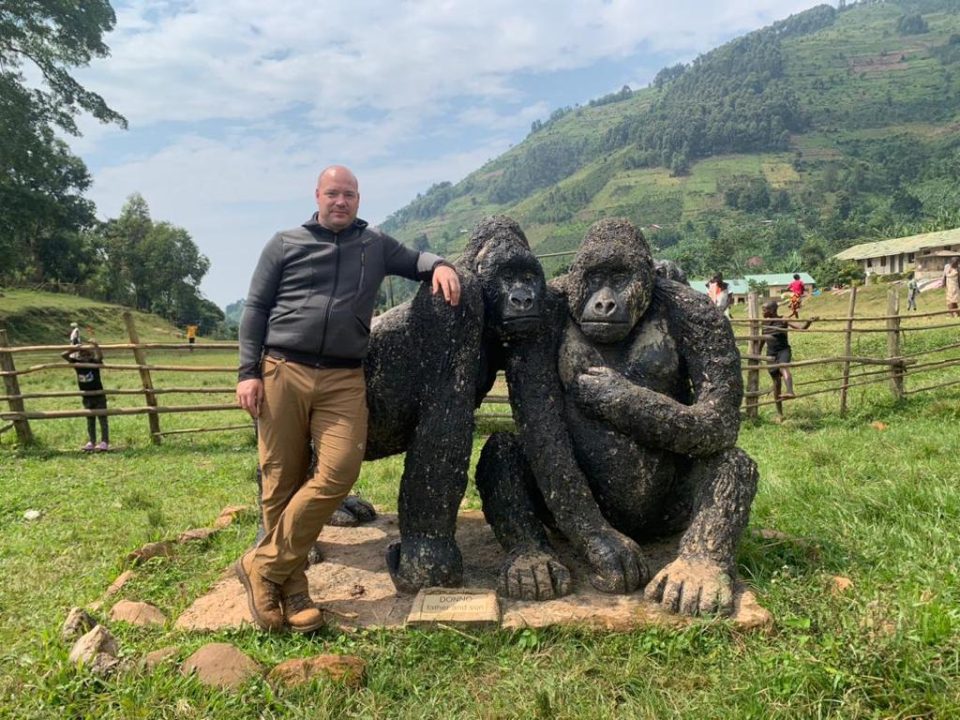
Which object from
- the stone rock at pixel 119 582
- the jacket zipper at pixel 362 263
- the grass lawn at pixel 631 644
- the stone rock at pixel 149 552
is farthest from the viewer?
the stone rock at pixel 149 552

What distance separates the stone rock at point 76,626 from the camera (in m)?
2.89

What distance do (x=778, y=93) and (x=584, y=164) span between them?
147ft

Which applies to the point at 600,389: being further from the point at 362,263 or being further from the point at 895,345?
the point at 895,345

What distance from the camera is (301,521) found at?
2.88 metres

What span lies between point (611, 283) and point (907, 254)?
51.0 meters

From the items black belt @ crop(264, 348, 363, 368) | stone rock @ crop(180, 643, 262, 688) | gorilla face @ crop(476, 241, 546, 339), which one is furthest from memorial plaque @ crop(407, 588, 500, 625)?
gorilla face @ crop(476, 241, 546, 339)

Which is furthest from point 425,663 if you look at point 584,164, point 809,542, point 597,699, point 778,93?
point 584,164

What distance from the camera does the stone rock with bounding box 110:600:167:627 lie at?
3.10 metres

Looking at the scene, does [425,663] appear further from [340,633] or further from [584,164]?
[584,164]

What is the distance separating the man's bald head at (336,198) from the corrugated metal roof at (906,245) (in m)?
48.9

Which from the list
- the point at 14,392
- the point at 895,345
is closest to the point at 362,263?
the point at 14,392

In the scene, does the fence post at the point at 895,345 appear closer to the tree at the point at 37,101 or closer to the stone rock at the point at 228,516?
the stone rock at the point at 228,516

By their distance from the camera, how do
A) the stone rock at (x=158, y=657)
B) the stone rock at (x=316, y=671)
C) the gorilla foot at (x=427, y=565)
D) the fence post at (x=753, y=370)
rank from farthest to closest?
the fence post at (x=753, y=370), the gorilla foot at (x=427, y=565), the stone rock at (x=158, y=657), the stone rock at (x=316, y=671)

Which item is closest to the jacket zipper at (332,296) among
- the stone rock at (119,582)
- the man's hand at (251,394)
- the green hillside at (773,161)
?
the man's hand at (251,394)
